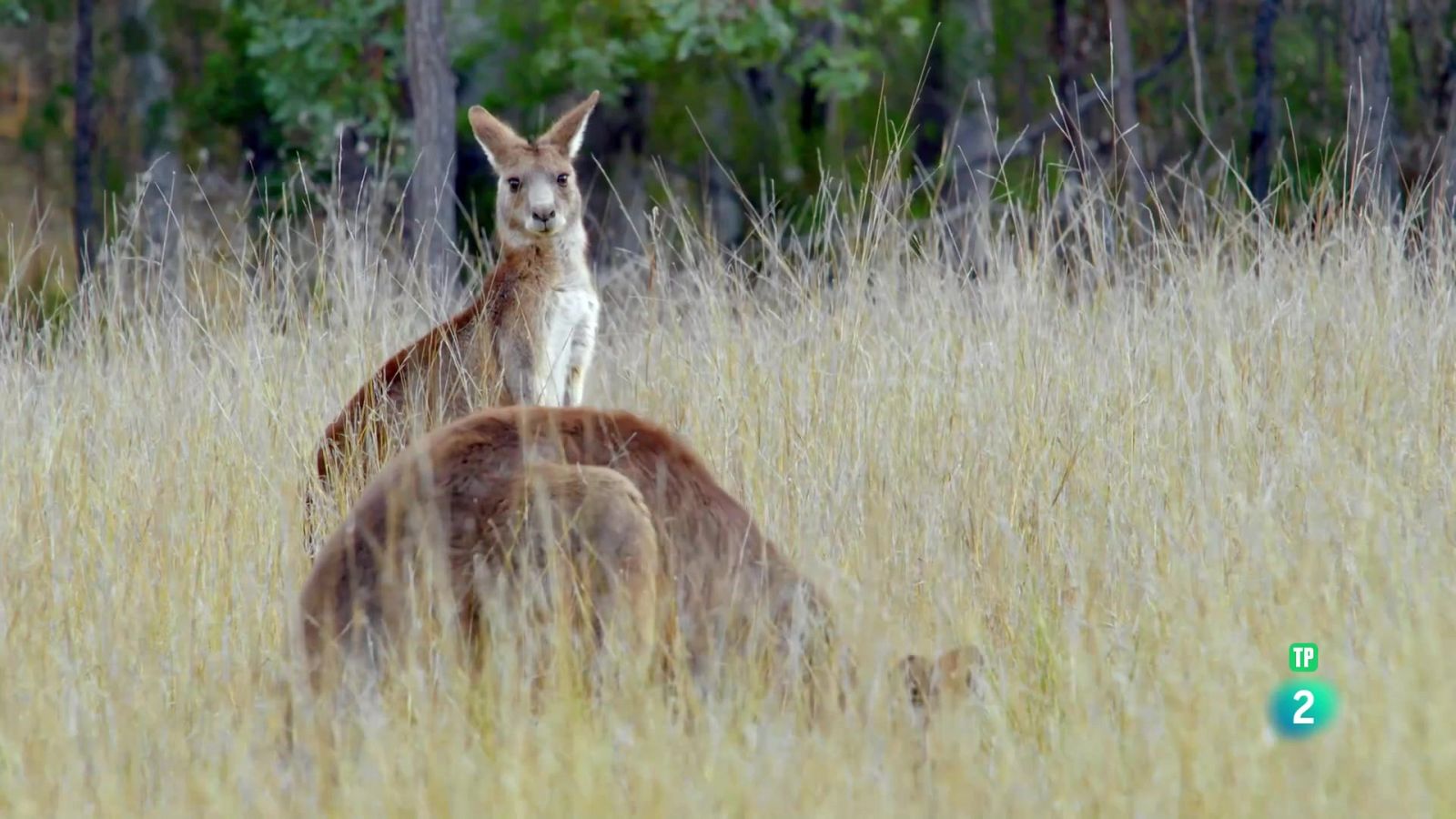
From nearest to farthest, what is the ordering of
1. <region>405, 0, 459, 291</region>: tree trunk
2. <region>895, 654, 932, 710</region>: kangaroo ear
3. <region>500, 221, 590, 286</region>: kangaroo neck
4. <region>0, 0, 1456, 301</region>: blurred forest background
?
<region>895, 654, 932, 710</region>: kangaroo ear
<region>500, 221, 590, 286</region>: kangaroo neck
<region>405, 0, 459, 291</region>: tree trunk
<region>0, 0, 1456, 301</region>: blurred forest background

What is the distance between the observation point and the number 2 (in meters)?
3.34

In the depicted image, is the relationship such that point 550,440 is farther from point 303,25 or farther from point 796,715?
point 303,25

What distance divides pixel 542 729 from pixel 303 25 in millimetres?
12095

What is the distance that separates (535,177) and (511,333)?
826mm

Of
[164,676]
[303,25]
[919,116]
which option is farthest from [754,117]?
[164,676]

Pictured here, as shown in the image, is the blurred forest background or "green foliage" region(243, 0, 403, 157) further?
"green foliage" region(243, 0, 403, 157)

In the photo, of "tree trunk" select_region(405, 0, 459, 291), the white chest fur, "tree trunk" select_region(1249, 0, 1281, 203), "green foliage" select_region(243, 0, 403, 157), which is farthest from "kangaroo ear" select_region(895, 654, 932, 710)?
"green foliage" select_region(243, 0, 403, 157)

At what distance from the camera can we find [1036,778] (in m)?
3.33

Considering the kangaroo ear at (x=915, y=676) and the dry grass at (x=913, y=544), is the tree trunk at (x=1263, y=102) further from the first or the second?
the kangaroo ear at (x=915, y=676)

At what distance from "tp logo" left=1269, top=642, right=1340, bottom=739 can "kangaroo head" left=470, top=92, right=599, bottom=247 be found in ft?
13.9

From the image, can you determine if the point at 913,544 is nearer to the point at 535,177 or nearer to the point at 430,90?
the point at 535,177

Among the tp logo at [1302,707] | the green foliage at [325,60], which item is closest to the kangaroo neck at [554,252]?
the tp logo at [1302,707]

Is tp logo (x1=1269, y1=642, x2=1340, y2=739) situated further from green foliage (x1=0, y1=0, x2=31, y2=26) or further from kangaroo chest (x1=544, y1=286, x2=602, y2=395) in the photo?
green foliage (x1=0, y1=0, x2=31, y2=26)

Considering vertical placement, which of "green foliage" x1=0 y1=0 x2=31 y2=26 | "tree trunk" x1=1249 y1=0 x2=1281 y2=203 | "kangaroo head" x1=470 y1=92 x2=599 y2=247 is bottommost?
"tree trunk" x1=1249 y1=0 x2=1281 y2=203
